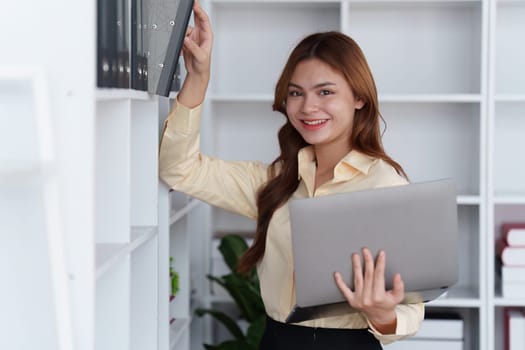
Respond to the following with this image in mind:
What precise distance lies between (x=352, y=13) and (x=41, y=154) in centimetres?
239

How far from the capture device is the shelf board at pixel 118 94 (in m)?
1.60

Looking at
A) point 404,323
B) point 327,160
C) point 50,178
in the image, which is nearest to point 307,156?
point 327,160

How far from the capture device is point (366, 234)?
1921 mm

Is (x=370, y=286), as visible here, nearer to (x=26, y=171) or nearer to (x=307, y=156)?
(x=307, y=156)

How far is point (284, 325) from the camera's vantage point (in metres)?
2.20

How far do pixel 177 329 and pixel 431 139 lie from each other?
1.44 m

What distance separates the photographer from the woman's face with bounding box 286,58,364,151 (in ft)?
7.17

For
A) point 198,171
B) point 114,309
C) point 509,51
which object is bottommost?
point 114,309

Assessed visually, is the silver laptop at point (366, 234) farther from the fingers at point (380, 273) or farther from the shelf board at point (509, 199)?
the shelf board at point (509, 199)

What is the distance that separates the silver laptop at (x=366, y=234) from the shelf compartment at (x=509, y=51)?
1.75m

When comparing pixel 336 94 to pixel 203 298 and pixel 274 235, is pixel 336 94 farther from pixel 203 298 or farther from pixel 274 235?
pixel 203 298

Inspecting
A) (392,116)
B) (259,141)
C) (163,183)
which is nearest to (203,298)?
(259,141)

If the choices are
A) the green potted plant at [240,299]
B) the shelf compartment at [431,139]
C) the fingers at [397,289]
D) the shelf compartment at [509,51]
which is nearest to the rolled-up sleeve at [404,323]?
the fingers at [397,289]

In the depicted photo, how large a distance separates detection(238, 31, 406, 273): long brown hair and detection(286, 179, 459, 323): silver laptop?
0.28 m
